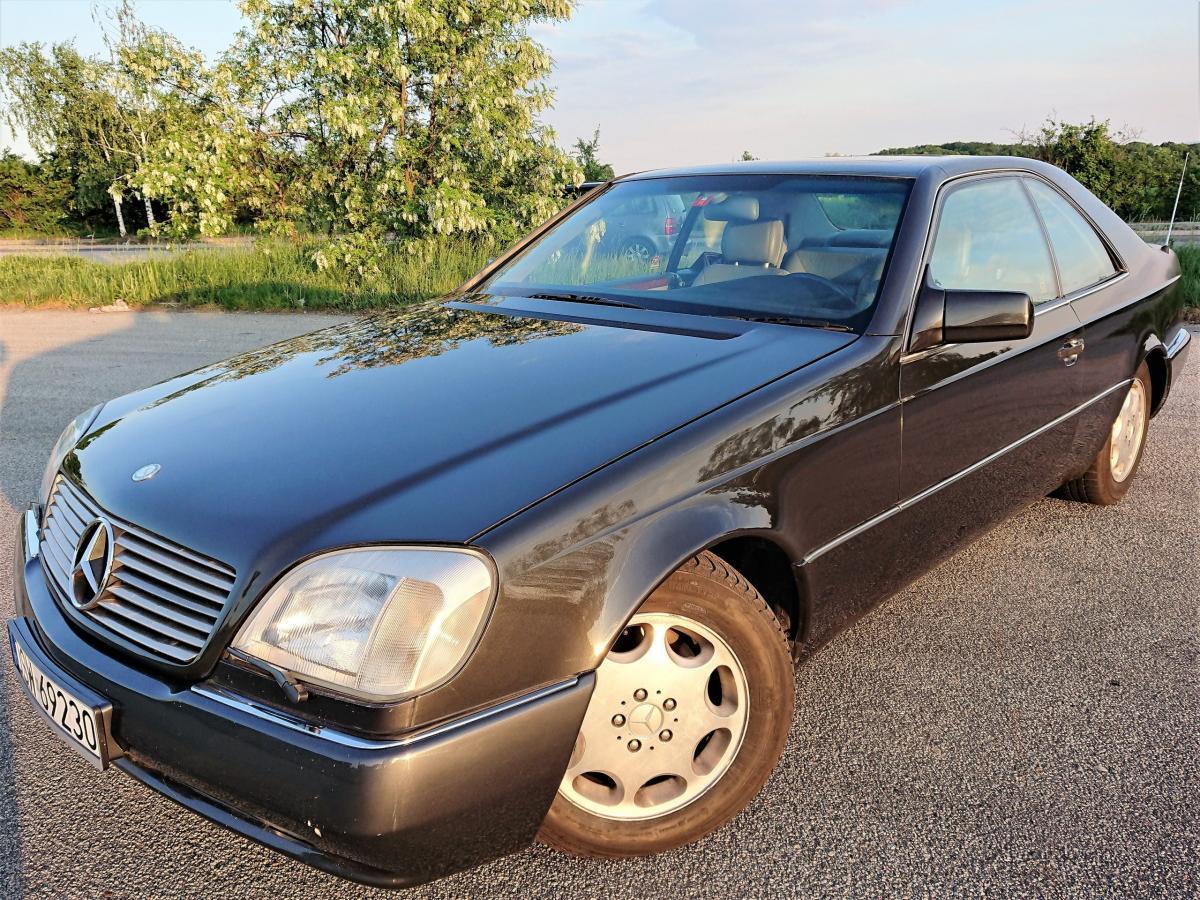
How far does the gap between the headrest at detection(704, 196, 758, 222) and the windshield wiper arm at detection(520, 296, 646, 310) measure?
54 centimetres

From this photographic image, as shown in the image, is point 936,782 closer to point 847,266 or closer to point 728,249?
point 847,266

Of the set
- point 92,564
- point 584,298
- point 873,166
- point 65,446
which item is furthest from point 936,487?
point 65,446

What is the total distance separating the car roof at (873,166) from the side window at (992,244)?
0.23ft

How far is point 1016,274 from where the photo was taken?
3.03 meters

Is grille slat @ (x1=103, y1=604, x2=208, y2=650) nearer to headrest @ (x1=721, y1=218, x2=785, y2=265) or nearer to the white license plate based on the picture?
the white license plate

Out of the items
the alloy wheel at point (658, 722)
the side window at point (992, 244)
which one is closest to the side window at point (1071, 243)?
the side window at point (992, 244)

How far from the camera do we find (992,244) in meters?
2.97

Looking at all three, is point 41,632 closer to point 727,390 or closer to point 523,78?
point 727,390

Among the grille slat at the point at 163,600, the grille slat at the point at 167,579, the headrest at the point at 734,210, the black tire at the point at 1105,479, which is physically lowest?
the black tire at the point at 1105,479

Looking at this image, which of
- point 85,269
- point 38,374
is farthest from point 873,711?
point 85,269

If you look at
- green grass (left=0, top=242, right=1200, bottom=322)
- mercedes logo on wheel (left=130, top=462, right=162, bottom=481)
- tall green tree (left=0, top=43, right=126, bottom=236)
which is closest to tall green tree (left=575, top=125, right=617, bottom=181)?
green grass (left=0, top=242, right=1200, bottom=322)

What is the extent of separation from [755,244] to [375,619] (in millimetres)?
1877

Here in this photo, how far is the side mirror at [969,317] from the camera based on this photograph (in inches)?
93.6

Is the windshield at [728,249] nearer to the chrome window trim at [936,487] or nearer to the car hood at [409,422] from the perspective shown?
the car hood at [409,422]
